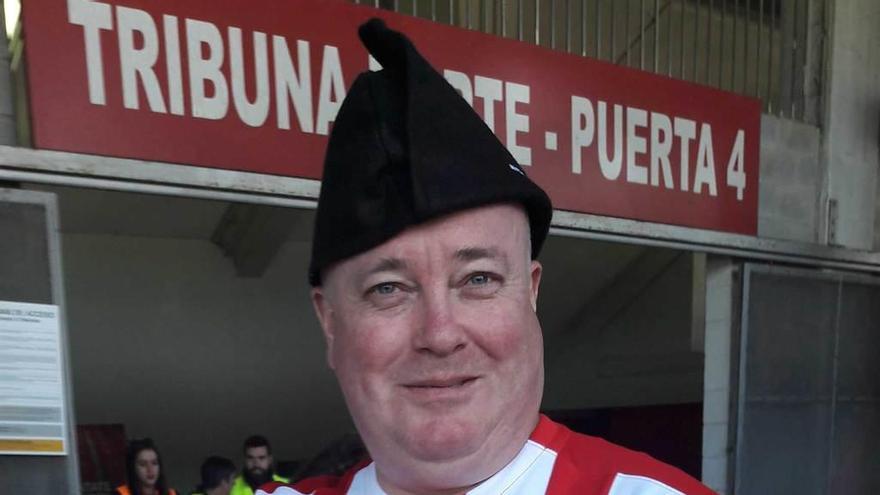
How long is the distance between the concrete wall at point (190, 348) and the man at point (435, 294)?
17.5 ft

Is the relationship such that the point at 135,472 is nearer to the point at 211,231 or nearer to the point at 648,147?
the point at 211,231

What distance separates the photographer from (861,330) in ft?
13.4

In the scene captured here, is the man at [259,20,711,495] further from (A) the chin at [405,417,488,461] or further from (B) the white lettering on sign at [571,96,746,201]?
(B) the white lettering on sign at [571,96,746,201]

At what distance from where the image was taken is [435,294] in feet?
3.01

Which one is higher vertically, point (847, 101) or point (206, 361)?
point (847, 101)

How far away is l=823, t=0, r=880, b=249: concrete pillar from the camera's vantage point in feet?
13.3

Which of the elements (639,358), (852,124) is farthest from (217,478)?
(639,358)

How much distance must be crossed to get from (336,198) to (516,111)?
2.14 metres

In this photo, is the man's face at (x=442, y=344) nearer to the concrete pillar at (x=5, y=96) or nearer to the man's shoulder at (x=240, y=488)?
the concrete pillar at (x=5, y=96)

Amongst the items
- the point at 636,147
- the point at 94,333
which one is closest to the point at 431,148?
the point at 636,147

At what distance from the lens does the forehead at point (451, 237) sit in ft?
3.03

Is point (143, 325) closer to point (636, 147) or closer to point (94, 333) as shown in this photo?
point (94, 333)

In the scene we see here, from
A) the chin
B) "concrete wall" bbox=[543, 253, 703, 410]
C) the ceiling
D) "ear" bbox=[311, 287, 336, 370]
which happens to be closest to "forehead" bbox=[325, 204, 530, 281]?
"ear" bbox=[311, 287, 336, 370]

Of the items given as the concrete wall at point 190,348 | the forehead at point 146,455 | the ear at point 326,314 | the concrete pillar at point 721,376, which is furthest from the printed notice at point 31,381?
the concrete wall at point 190,348
